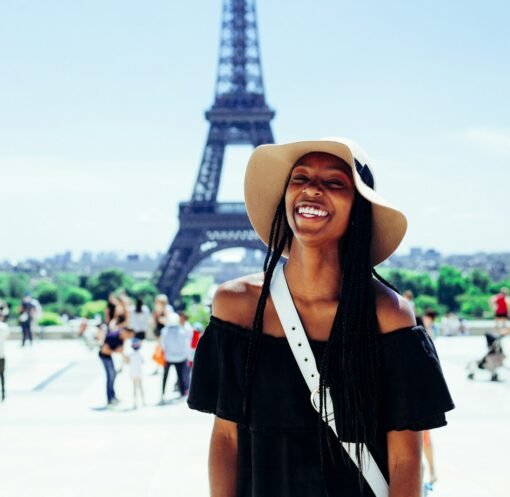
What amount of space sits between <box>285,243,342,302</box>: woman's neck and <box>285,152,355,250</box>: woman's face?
1.6 inches

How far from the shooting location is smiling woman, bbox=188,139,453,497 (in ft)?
6.13

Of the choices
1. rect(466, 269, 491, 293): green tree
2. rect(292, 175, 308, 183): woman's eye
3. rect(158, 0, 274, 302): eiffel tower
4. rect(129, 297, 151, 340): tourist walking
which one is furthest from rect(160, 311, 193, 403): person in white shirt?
rect(466, 269, 491, 293): green tree

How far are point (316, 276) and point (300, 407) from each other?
14.1 inches

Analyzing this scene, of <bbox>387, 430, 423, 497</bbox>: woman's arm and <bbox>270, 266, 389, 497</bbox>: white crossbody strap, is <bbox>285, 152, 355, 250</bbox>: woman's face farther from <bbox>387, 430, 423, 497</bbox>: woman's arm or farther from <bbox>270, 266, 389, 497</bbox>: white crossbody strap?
<bbox>387, 430, 423, 497</bbox>: woman's arm

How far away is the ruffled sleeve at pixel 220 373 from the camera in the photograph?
2020 millimetres

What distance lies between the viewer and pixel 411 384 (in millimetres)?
1867

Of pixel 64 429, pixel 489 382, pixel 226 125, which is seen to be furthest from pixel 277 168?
pixel 226 125

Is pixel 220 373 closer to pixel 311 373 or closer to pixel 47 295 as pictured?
pixel 311 373

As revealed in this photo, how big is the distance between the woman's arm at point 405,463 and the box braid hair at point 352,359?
71mm

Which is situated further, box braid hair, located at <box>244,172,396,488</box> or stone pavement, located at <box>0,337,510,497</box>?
stone pavement, located at <box>0,337,510,497</box>

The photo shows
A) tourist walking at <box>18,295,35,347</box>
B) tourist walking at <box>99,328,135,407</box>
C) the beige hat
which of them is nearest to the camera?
the beige hat

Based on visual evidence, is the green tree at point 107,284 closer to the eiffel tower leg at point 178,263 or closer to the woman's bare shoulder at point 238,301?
the eiffel tower leg at point 178,263

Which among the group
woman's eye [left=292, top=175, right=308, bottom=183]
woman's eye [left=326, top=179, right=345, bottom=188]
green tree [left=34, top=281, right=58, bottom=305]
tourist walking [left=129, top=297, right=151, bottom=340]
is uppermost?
woman's eye [left=292, top=175, right=308, bottom=183]

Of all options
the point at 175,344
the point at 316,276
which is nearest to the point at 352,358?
the point at 316,276
